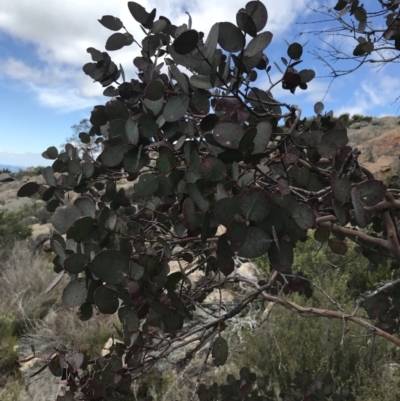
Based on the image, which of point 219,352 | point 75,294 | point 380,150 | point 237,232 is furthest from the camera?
point 380,150

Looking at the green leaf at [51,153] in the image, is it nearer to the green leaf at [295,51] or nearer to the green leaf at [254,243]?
the green leaf at [295,51]

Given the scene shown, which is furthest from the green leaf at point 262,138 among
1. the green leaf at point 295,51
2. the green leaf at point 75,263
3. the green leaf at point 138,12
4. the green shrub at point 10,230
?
the green shrub at point 10,230

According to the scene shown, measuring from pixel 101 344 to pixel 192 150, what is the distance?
3514 mm

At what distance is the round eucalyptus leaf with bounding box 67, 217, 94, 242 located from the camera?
717 millimetres

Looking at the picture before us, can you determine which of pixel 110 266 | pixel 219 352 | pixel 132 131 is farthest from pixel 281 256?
pixel 219 352

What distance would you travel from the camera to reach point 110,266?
68 cm

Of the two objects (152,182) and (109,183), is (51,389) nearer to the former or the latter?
(109,183)

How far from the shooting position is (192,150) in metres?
0.81

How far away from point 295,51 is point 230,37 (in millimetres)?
422

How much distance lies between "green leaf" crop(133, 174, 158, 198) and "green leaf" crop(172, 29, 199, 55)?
295 millimetres

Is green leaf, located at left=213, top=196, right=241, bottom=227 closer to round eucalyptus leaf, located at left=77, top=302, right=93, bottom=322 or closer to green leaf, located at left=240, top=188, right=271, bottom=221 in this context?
green leaf, located at left=240, top=188, right=271, bottom=221

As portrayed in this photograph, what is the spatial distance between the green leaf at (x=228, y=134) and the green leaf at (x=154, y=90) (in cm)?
17

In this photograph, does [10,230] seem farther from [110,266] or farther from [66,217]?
[110,266]

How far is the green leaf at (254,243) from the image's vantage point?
1.87 feet
